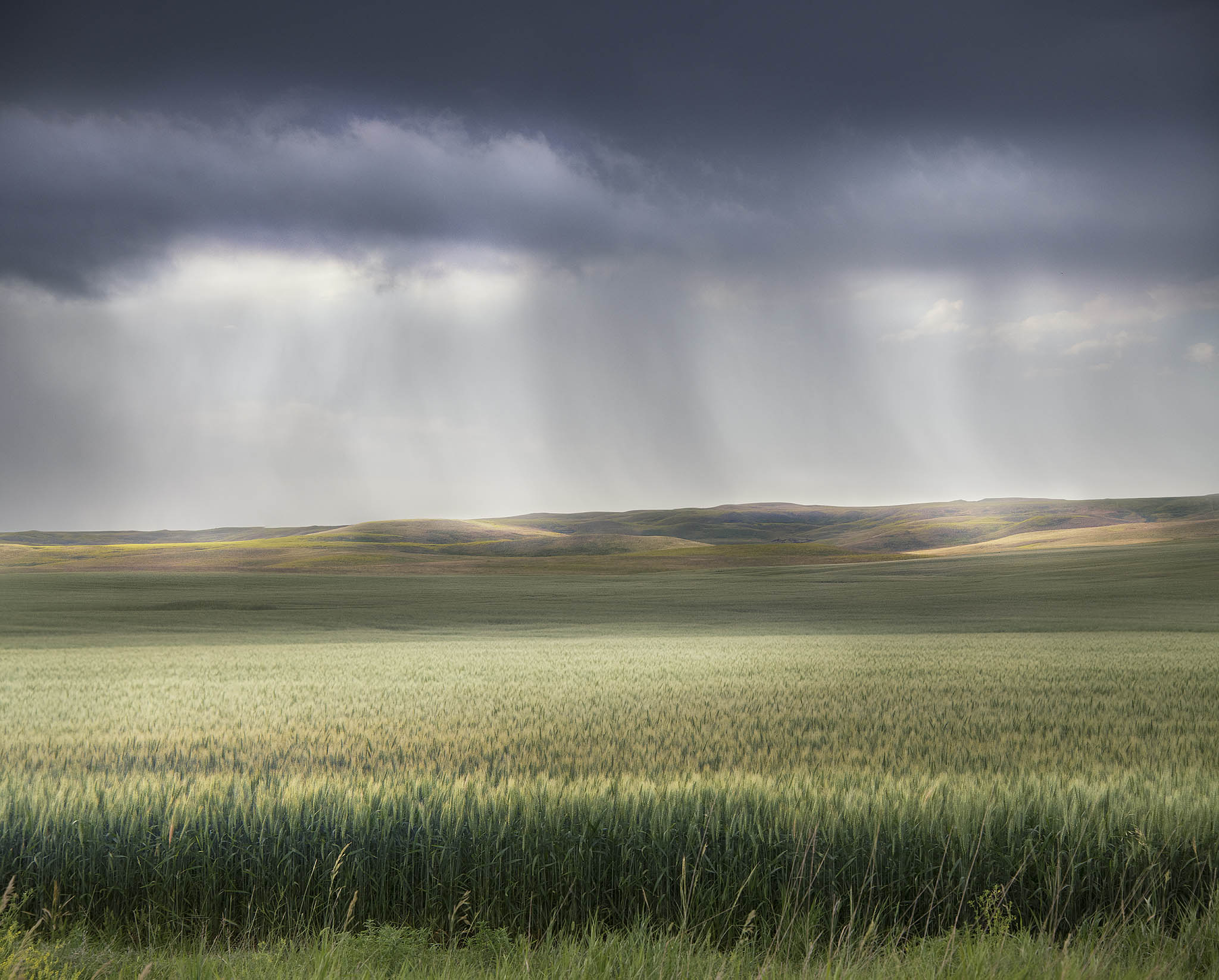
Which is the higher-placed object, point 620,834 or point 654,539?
point 620,834

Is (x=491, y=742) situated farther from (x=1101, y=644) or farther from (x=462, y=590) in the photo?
(x=462, y=590)

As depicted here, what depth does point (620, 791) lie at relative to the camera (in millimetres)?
5867

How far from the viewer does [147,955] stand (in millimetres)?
4125

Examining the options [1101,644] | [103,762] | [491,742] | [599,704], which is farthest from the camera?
[1101,644]

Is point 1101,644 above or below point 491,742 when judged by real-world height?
below

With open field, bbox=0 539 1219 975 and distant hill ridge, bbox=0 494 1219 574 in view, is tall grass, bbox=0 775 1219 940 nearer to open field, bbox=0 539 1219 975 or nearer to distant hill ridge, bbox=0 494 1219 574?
open field, bbox=0 539 1219 975

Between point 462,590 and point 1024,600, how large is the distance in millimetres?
41097

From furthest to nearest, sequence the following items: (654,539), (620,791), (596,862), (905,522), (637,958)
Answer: (905,522)
(654,539)
(620,791)
(596,862)
(637,958)

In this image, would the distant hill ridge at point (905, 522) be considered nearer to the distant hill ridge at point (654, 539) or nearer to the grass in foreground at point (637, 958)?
the distant hill ridge at point (654, 539)

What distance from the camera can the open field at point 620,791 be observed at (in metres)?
4.94

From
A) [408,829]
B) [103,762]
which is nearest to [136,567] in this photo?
[103,762]

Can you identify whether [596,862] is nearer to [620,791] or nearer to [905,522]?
[620,791]

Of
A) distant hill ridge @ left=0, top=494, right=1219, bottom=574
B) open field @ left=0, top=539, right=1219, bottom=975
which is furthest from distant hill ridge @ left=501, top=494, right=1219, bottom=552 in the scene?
open field @ left=0, top=539, right=1219, bottom=975

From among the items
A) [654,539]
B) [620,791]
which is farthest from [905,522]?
[620,791]
